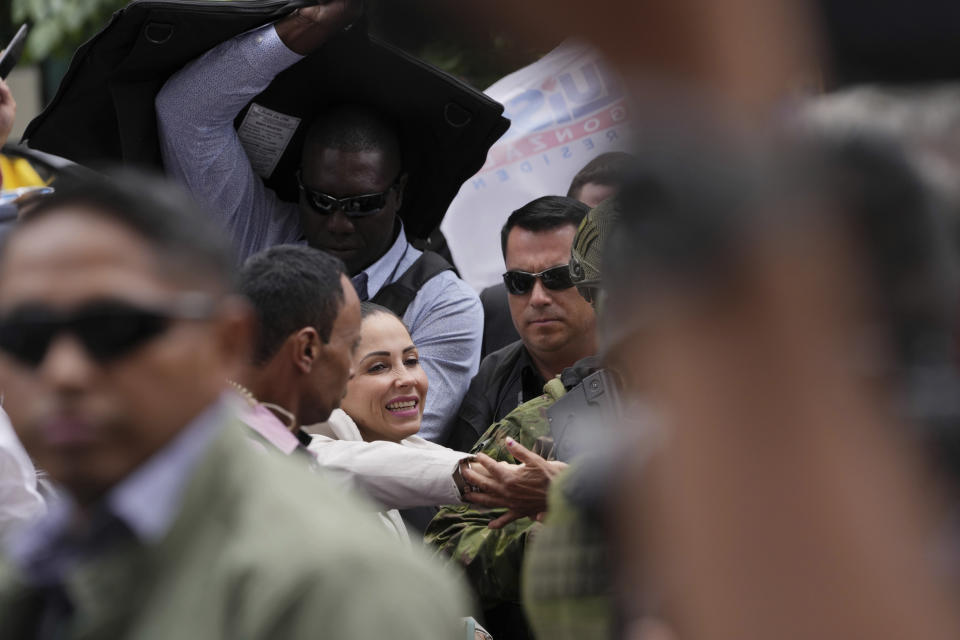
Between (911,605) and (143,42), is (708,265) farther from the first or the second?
(143,42)

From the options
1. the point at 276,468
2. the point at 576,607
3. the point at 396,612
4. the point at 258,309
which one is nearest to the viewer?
the point at 396,612

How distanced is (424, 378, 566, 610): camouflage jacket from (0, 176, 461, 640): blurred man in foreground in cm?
189

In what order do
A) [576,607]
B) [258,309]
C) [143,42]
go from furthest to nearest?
[143,42]
[258,309]
[576,607]

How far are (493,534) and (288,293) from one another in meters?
0.95

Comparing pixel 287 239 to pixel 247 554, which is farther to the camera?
pixel 287 239

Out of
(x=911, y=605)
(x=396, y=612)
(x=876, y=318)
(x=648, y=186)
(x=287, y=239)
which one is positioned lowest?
(x=287, y=239)

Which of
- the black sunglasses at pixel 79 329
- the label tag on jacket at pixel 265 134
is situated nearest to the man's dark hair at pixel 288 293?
the black sunglasses at pixel 79 329

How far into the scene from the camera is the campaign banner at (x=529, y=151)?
5.81 m

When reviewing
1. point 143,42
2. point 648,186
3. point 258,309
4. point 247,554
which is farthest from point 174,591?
point 143,42

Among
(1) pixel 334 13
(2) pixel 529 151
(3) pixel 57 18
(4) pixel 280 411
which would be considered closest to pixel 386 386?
(4) pixel 280 411

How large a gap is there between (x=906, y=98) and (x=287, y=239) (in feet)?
13.8

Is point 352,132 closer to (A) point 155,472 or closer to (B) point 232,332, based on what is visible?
(B) point 232,332

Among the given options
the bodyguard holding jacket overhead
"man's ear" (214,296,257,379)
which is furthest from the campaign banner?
"man's ear" (214,296,257,379)

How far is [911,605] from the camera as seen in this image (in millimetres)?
681
